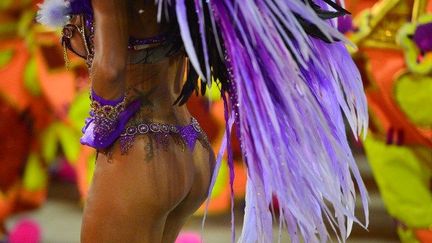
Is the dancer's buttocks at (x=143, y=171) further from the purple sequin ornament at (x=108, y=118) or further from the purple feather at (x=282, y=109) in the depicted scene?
the purple feather at (x=282, y=109)

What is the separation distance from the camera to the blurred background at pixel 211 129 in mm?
2508

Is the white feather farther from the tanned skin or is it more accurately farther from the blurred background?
the blurred background

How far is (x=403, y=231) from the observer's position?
8.39 feet

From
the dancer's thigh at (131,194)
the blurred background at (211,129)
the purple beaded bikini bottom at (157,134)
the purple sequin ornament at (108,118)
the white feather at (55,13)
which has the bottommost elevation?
the blurred background at (211,129)

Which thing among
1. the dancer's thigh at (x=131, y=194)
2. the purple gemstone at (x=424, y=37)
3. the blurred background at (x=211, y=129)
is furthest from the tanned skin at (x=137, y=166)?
the purple gemstone at (x=424, y=37)

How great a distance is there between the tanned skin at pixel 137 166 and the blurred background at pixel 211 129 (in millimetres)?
1098

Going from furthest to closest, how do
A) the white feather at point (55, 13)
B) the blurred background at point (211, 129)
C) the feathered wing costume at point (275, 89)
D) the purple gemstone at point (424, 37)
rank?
the blurred background at point (211, 129), the purple gemstone at point (424, 37), the white feather at point (55, 13), the feathered wing costume at point (275, 89)

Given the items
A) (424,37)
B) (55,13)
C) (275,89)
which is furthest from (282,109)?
(424,37)

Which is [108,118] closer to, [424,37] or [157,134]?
[157,134]

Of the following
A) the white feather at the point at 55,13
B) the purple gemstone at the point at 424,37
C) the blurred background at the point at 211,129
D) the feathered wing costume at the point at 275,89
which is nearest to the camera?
the feathered wing costume at the point at 275,89

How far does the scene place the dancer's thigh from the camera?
1295mm

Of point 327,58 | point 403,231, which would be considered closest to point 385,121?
point 403,231

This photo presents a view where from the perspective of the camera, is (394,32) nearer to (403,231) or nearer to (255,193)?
(403,231)

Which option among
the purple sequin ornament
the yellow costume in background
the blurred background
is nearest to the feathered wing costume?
the purple sequin ornament
